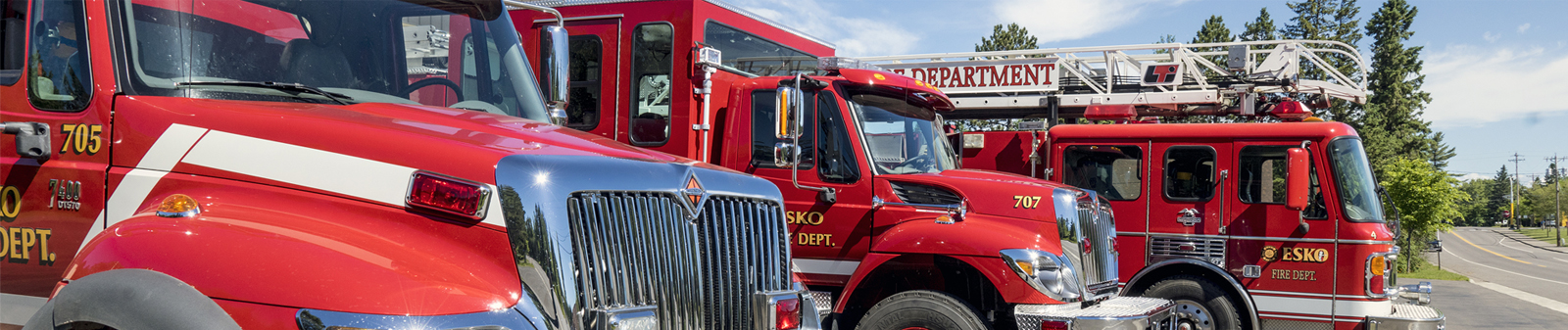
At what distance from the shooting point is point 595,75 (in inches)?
252

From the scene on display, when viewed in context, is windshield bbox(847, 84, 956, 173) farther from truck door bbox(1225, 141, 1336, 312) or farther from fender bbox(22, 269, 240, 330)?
fender bbox(22, 269, 240, 330)

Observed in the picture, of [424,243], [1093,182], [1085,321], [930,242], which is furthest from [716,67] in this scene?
[1093,182]

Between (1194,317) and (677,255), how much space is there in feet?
22.4

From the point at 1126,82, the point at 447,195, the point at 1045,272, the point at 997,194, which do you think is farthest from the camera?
the point at 1126,82

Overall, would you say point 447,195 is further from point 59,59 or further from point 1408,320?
point 1408,320

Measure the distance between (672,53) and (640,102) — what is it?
0.39 metres

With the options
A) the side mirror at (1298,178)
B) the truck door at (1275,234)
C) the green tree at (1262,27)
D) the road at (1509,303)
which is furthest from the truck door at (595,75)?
the green tree at (1262,27)

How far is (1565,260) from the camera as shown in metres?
57.3

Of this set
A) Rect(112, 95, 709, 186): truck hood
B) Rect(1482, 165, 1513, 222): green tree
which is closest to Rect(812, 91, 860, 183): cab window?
Rect(112, 95, 709, 186): truck hood

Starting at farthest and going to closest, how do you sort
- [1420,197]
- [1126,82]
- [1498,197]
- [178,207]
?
1. [1498,197]
2. [1420,197]
3. [1126,82]
4. [178,207]

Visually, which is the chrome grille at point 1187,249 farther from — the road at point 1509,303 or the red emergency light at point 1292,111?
the road at point 1509,303

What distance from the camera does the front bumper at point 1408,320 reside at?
8.12 metres

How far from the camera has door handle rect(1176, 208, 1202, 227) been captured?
29.5 ft

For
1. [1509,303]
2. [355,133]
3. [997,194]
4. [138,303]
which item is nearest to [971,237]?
[997,194]
